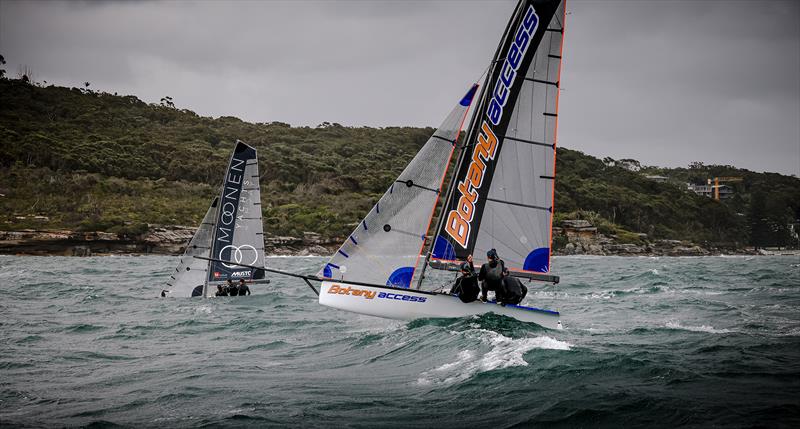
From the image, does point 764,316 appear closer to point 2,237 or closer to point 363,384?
point 363,384

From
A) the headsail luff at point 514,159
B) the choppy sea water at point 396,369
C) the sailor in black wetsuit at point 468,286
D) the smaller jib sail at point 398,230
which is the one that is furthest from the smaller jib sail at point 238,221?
the sailor in black wetsuit at point 468,286

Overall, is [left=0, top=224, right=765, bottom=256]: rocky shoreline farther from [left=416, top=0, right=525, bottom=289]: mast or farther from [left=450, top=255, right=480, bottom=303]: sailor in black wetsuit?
[left=450, top=255, right=480, bottom=303]: sailor in black wetsuit

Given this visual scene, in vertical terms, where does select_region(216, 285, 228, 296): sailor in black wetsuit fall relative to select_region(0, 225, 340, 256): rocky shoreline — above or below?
above

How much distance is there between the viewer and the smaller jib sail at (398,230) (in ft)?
48.1

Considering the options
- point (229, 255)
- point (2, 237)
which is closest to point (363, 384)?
point (229, 255)

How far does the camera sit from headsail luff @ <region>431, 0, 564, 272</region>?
1524 cm

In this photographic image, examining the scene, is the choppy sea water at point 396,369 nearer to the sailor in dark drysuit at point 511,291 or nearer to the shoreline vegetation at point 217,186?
the sailor in dark drysuit at point 511,291

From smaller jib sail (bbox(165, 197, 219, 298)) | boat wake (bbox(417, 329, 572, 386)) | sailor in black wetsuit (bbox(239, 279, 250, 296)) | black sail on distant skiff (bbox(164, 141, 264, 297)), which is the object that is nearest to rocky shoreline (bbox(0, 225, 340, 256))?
smaller jib sail (bbox(165, 197, 219, 298))

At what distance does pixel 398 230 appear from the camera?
1473 centimetres

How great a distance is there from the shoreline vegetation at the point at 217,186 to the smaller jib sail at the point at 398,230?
6200cm

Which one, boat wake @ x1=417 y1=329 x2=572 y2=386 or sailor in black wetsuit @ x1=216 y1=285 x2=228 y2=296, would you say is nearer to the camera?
boat wake @ x1=417 y1=329 x2=572 y2=386

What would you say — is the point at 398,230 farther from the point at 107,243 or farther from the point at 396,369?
the point at 107,243

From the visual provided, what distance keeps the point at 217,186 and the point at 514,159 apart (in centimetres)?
9504

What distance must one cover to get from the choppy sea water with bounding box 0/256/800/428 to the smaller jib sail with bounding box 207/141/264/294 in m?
3.05
